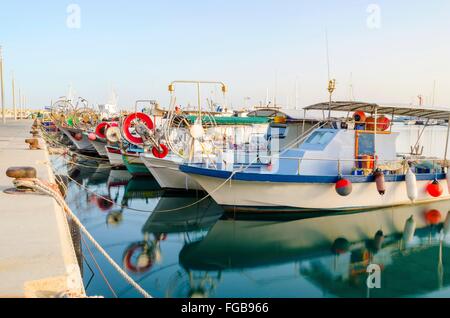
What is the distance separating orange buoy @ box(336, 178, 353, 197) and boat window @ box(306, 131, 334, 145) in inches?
62.7

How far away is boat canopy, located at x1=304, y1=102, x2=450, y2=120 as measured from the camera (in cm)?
1219

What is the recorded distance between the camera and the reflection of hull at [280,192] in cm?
1116

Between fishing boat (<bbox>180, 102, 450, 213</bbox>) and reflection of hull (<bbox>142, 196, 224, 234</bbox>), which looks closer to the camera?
fishing boat (<bbox>180, 102, 450, 213</bbox>)

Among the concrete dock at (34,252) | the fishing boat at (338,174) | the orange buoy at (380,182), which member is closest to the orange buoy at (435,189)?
the fishing boat at (338,174)

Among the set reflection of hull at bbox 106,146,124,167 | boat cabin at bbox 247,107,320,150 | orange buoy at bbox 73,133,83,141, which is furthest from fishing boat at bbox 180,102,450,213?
orange buoy at bbox 73,133,83,141

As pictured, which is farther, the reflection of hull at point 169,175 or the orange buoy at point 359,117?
the reflection of hull at point 169,175

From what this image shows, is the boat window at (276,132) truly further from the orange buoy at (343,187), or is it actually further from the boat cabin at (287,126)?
the orange buoy at (343,187)

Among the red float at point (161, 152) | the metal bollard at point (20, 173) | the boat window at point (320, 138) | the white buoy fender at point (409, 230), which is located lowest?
the white buoy fender at point (409, 230)

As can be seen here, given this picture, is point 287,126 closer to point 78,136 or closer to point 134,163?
point 134,163

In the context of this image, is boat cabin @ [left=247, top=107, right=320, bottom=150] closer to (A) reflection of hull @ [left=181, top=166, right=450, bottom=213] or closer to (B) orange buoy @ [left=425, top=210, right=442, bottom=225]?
(A) reflection of hull @ [left=181, top=166, right=450, bottom=213]

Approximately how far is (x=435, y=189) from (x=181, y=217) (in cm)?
839

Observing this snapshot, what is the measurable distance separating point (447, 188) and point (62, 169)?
780 inches

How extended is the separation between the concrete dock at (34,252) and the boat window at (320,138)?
333 inches

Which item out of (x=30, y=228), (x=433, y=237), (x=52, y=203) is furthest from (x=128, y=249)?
(x=433, y=237)
